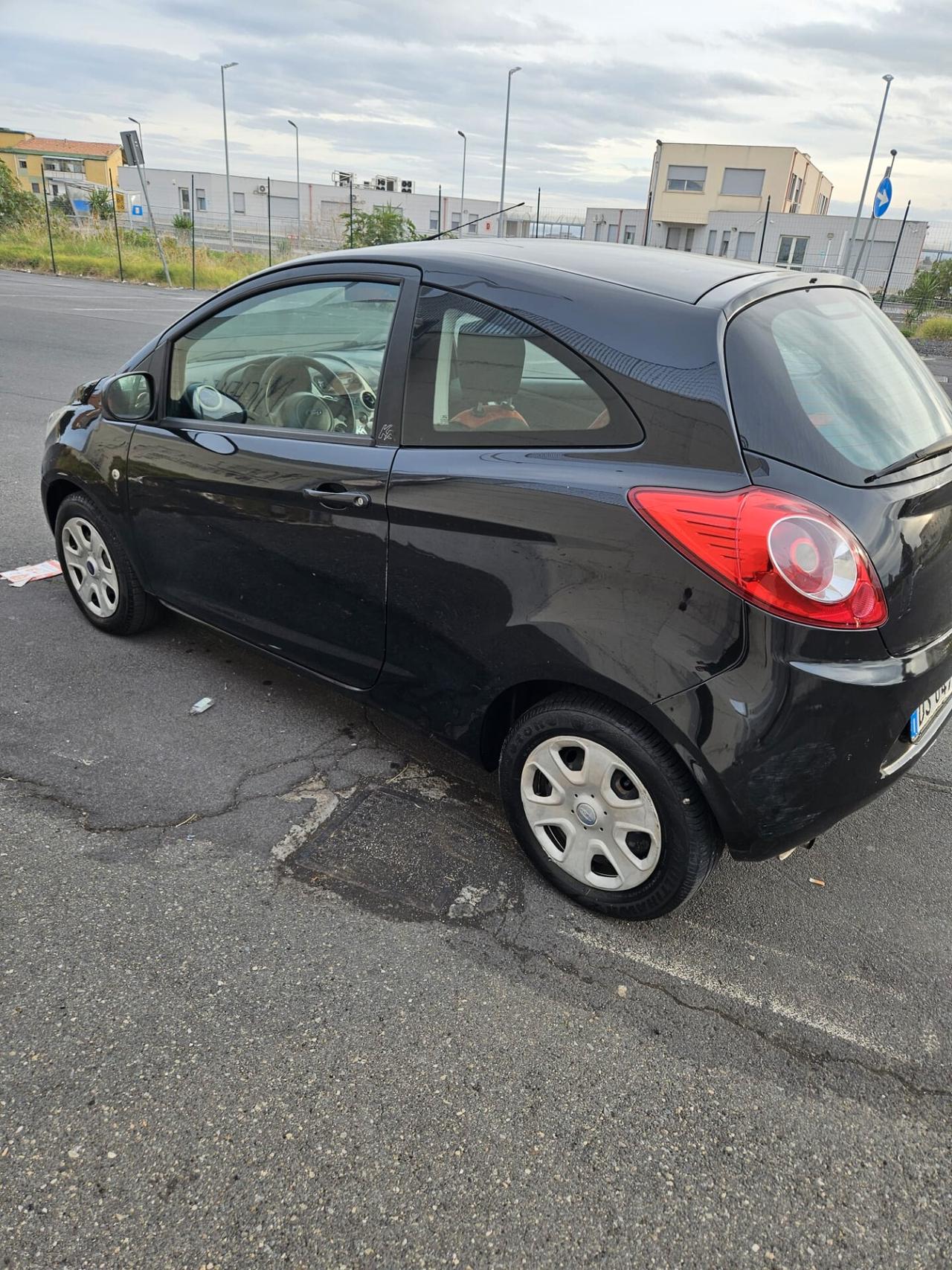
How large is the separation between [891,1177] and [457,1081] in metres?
0.95

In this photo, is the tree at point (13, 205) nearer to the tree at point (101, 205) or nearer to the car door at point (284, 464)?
the tree at point (101, 205)

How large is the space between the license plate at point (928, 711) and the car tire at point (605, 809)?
1.87 feet

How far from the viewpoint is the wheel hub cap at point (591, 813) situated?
2.36m

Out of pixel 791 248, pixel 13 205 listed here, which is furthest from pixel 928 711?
pixel 791 248

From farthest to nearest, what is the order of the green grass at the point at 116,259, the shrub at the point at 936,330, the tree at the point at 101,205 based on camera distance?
the tree at the point at 101,205
the green grass at the point at 116,259
the shrub at the point at 936,330

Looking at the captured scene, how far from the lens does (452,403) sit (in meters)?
2.57

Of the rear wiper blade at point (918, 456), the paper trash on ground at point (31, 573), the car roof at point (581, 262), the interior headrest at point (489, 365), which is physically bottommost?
the paper trash on ground at point (31, 573)

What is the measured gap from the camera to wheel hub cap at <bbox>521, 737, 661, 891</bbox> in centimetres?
236

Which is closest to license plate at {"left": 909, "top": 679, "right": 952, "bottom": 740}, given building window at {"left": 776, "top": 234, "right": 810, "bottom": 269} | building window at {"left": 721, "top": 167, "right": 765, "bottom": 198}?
building window at {"left": 776, "top": 234, "right": 810, "bottom": 269}

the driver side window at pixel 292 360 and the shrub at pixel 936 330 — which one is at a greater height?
the driver side window at pixel 292 360

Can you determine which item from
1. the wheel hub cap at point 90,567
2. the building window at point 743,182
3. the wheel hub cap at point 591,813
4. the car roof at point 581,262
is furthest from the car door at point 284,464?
the building window at point 743,182

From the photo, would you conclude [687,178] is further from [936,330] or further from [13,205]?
[13,205]

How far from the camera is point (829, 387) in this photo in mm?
2297

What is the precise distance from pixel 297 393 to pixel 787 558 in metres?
1.92
